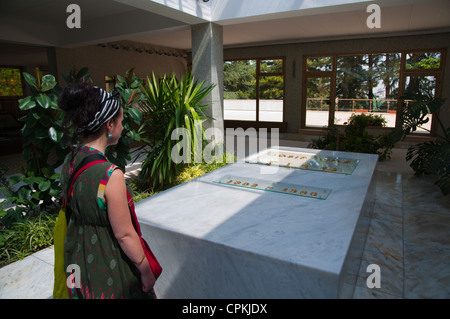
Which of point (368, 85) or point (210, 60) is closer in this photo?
point (210, 60)

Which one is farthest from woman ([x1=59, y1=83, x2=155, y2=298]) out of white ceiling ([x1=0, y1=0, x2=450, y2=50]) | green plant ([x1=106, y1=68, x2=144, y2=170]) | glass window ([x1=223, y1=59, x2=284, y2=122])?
glass window ([x1=223, y1=59, x2=284, y2=122])

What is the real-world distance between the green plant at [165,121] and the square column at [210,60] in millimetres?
1000

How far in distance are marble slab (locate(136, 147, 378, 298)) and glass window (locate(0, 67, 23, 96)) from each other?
10419mm

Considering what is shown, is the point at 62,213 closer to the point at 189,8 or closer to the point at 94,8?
the point at 189,8

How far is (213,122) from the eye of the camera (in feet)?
19.4

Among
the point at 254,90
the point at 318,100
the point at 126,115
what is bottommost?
the point at 126,115

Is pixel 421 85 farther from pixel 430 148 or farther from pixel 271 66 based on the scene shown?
pixel 430 148

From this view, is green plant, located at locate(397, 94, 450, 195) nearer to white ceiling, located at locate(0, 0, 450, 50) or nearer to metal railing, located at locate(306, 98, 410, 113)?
white ceiling, located at locate(0, 0, 450, 50)

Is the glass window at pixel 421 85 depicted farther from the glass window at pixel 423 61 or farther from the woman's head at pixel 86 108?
the woman's head at pixel 86 108

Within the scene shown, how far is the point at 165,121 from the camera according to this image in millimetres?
4617

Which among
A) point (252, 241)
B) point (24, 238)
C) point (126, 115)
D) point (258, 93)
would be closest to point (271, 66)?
point (258, 93)

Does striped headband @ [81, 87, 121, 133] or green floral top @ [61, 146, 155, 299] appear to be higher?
striped headband @ [81, 87, 121, 133]

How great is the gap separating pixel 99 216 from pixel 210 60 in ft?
16.0

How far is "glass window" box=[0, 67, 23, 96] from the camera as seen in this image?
33.9 ft
